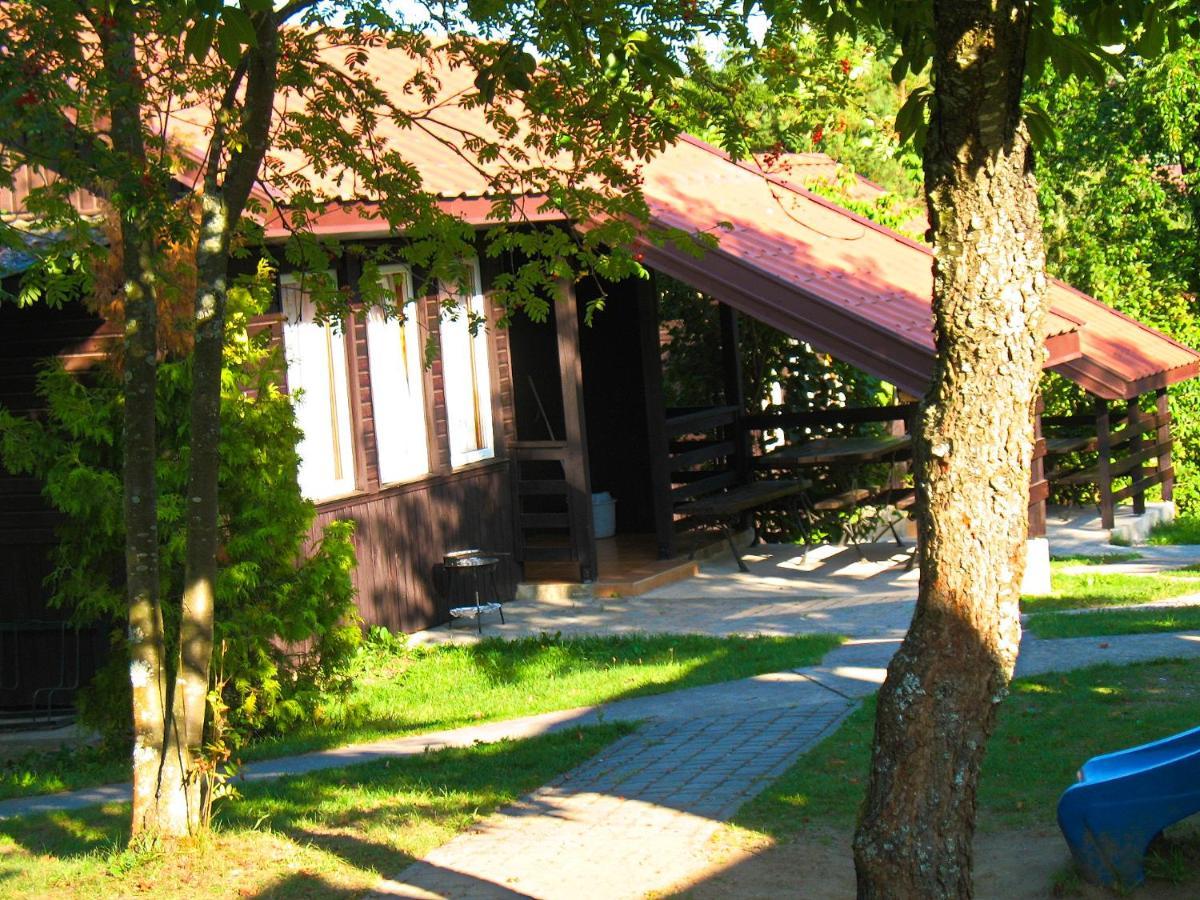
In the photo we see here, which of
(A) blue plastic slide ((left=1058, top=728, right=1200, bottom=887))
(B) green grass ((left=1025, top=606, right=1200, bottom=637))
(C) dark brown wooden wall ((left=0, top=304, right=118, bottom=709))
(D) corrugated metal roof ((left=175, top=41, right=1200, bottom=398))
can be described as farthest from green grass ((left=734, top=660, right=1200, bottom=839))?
(C) dark brown wooden wall ((left=0, top=304, right=118, bottom=709))

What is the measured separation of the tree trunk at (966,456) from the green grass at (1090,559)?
411 inches

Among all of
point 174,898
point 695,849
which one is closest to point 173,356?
point 174,898

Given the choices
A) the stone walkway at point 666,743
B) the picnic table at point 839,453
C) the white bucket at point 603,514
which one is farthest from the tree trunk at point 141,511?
the white bucket at point 603,514

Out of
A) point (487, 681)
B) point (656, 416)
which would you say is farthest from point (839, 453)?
point (487, 681)

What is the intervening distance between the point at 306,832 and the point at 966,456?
3.98 m

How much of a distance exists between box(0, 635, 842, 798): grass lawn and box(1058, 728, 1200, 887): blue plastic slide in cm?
423

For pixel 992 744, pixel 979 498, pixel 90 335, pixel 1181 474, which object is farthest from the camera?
pixel 1181 474

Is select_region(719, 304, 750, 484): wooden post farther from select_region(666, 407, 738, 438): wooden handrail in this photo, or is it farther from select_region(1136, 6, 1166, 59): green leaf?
select_region(1136, 6, 1166, 59): green leaf

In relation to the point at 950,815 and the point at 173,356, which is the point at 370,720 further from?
the point at 950,815

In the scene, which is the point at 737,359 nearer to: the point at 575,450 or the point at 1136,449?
the point at 575,450

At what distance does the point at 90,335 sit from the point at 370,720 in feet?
11.3

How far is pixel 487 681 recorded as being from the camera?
10.4 m

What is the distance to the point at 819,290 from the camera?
1273 cm

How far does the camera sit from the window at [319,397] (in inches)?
451
